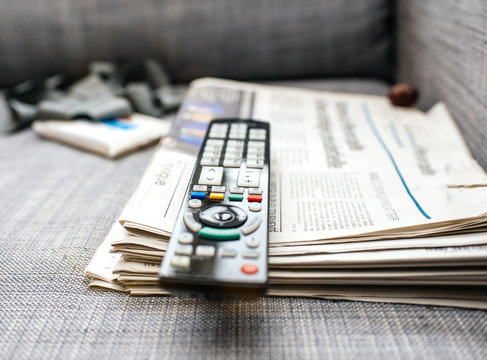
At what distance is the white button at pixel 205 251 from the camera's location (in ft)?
0.94

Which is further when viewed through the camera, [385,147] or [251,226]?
[385,147]

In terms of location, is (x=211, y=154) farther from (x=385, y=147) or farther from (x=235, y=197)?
(x=385, y=147)

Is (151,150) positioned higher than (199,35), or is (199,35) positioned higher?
(199,35)

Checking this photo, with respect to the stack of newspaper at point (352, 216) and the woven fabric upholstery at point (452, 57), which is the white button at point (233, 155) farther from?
the woven fabric upholstery at point (452, 57)

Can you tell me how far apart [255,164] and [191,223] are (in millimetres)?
114

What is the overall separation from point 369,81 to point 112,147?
485 millimetres

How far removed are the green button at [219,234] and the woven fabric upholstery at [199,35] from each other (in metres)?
0.53

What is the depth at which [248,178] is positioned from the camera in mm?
380

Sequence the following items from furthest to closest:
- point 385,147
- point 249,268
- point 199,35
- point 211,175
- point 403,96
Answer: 1. point 199,35
2. point 403,96
3. point 385,147
4. point 211,175
5. point 249,268

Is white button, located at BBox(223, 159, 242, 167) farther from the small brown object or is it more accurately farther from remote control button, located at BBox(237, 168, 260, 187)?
the small brown object

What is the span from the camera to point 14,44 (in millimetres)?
740

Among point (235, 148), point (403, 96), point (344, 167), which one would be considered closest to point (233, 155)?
point (235, 148)

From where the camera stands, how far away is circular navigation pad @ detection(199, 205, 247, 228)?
313 mm

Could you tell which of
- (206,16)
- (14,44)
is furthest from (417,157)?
(14,44)
